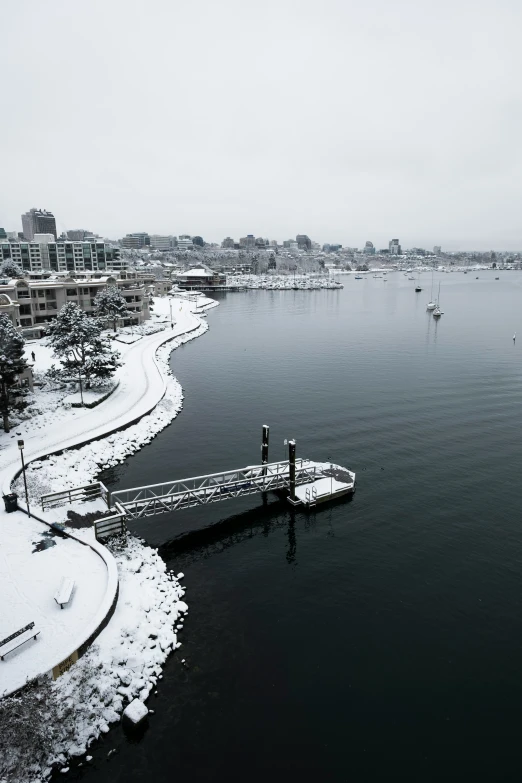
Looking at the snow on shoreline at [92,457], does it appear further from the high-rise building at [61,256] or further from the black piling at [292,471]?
the high-rise building at [61,256]

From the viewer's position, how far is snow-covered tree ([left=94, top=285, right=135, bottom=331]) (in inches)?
3039

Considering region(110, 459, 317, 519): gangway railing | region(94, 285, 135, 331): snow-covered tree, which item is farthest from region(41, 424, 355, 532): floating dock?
region(94, 285, 135, 331): snow-covered tree

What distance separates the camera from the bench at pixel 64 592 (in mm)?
18547

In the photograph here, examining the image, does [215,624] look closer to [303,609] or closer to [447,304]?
[303,609]

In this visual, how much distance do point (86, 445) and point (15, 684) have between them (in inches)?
860

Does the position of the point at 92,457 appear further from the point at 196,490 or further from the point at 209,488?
the point at 209,488

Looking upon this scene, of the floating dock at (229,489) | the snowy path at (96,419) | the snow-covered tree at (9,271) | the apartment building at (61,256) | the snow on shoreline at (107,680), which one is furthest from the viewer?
the apartment building at (61,256)

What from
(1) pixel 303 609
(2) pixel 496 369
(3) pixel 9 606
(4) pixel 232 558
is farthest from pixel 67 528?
(2) pixel 496 369

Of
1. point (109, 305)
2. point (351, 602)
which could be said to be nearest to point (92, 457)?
point (351, 602)

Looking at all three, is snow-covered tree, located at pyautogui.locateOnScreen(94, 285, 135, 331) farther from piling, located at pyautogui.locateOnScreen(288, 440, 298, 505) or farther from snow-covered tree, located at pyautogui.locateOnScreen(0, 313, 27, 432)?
piling, located at pyautogui.locateOnScreen(288, 440, 298, 505)

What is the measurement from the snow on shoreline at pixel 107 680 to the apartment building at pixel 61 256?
149 meters

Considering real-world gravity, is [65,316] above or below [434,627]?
above

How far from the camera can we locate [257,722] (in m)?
15.7

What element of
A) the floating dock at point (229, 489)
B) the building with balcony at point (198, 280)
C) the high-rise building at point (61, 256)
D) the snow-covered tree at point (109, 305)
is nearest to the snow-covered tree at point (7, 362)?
the floating dock at point (229, 489)
